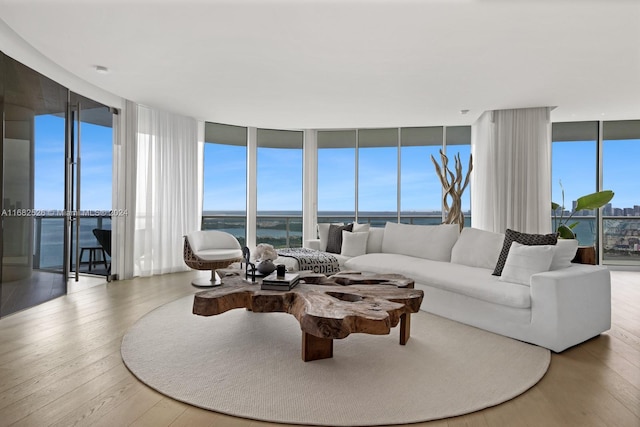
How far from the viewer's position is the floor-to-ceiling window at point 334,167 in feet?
26.2

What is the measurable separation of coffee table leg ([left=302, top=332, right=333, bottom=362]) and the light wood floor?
0.79 m

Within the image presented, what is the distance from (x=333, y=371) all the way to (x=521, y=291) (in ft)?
5.50

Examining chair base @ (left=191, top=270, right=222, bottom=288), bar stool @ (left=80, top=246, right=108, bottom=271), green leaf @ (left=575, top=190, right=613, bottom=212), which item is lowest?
chair base @ (left=191, top=270, right=222, bottom=288)

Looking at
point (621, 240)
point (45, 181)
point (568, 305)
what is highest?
point (45, 181)

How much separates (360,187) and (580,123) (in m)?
4.16

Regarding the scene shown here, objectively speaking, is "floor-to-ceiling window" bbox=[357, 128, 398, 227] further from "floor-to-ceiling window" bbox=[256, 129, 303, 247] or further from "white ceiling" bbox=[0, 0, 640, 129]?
"white ceiling" bbox=[0, 0, 640, 129]

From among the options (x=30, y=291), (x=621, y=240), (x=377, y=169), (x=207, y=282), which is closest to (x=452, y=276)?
(x=207, y=282)

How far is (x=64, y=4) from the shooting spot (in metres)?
2.94

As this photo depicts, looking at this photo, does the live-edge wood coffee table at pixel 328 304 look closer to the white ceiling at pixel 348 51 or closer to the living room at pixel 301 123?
the living room at pixel 301 123

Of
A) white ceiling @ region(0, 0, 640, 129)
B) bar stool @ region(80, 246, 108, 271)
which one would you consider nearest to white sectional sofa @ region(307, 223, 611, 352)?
white ceiling @ region(0, 0, 640, 129)

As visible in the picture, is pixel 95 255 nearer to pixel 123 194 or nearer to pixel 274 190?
pixel 123 194

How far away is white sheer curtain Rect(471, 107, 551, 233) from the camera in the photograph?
5949 mm

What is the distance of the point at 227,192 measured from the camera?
28.1ft

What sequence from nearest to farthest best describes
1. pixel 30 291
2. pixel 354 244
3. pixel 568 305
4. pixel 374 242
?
pixel 568 305 → pixel 30 291 → pixel 354 244 → pixel 374 242
